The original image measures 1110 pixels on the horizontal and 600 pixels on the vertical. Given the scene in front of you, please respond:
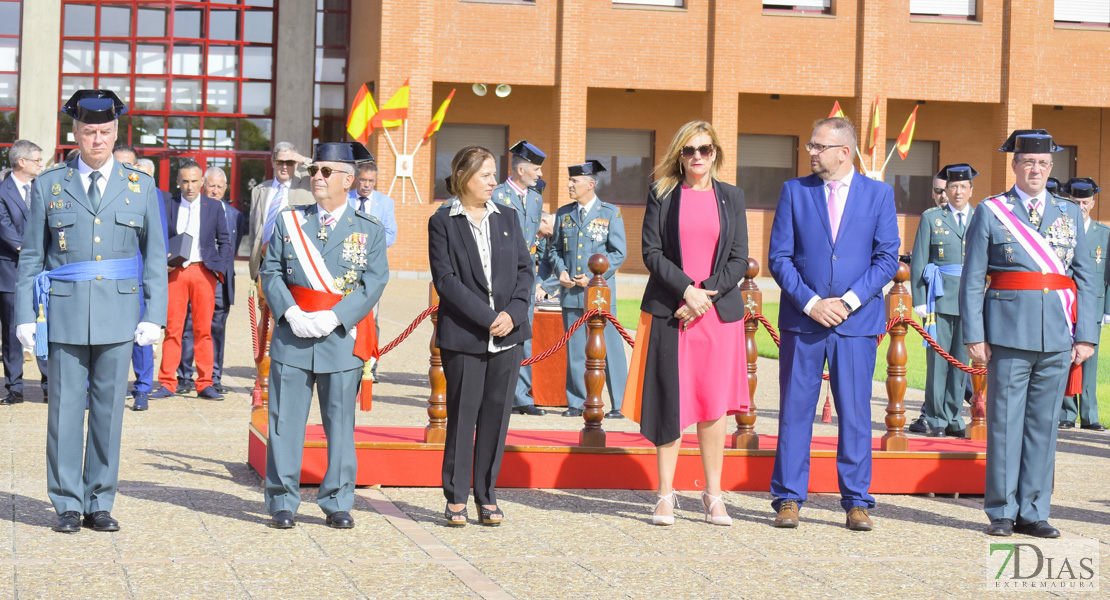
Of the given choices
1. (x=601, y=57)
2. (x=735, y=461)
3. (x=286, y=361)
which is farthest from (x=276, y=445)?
(x=601, y=57)

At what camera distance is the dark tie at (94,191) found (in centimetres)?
619

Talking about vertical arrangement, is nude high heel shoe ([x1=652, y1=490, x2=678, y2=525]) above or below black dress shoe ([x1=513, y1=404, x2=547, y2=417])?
below

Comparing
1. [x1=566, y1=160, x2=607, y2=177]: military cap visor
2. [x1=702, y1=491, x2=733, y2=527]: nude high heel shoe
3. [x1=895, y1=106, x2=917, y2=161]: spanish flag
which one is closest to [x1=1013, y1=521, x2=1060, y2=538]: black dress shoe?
[x1=702, y1=491, x2=733, y2=527]: nude high heel shoe

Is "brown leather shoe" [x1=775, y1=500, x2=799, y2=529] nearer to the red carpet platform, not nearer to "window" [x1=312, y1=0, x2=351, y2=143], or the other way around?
the red carpet platform

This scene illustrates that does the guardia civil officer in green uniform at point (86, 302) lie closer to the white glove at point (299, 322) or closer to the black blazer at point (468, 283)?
the white glove at point (299, 322)

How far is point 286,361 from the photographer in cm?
634

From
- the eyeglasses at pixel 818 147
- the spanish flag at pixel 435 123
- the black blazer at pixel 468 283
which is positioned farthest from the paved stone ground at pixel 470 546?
the spanish flag at pixel 435 123

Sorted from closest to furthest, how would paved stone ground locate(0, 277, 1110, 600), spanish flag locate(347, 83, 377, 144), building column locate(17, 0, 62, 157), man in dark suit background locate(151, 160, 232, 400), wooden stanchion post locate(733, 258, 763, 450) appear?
paved stone ground locate(0, 277, 1110, 600) → wooden stanchion post locate(733, 258, 763, 450) → man in dark suit background locate(151, 160, 232, 400) → spanish flag locate(347, 83, 377, 144) → building column locate(17, 0, 62, 157)

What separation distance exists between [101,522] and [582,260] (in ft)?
17.2

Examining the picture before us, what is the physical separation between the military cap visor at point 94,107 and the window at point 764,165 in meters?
28.4

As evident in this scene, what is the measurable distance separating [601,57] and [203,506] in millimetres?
24696

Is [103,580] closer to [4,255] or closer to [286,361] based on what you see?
[286,361]

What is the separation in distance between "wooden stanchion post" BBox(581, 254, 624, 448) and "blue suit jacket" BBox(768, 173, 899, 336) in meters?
1.17

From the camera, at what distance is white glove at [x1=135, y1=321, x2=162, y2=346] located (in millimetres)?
6180
